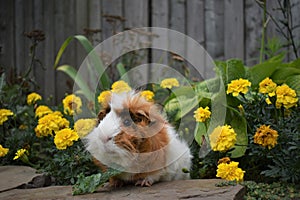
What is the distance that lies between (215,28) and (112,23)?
125cm

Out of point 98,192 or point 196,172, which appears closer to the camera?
point 98,192

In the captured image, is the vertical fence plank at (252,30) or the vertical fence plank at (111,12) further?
the vertical fence plank at (111,12)

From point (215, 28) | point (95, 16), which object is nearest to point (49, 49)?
point (95, 16)

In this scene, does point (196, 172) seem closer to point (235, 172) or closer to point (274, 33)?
point (235, 172)

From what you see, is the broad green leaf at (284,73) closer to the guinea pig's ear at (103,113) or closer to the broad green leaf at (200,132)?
the broad green leaf at (200,132)

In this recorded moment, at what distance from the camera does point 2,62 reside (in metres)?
6.60

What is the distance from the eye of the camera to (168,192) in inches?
87.5

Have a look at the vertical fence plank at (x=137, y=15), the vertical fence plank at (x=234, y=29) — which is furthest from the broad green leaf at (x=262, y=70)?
the vertical fence plank at (x=137, y=15)

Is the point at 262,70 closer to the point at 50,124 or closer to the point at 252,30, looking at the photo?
the point at 50,124

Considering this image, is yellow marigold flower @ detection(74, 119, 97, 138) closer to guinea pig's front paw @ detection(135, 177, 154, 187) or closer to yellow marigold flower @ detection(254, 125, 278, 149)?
guinea pig's front paw @ detection(135, 177, 154, 187)

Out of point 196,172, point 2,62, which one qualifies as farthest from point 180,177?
point 2,62

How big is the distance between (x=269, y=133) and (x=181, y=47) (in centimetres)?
299

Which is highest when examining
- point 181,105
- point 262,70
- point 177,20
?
point 177,20

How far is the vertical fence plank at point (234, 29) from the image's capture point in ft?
16.4
